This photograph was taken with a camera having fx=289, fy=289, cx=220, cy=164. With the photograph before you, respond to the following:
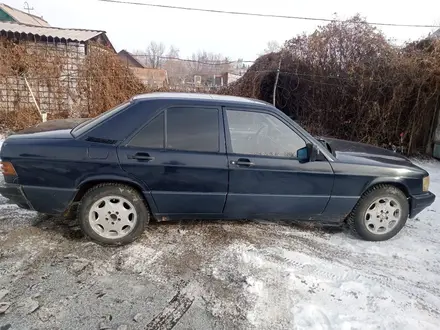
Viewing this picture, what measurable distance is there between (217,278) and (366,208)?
1.97 metres

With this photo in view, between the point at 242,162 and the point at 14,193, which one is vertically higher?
the point at 242,162

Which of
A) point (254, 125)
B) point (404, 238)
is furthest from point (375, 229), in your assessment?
point (254, 125)

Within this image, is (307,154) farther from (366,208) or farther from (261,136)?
(366,208)

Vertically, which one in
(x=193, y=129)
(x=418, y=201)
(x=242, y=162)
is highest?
(x=193, y=129)

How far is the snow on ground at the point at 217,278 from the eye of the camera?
7.32ft

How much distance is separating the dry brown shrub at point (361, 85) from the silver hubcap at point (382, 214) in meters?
4.80

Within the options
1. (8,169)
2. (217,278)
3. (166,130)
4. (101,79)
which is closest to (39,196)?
(8,169)

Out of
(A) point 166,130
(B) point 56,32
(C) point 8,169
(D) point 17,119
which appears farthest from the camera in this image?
(B) point 56,32

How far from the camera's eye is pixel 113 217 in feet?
10.0

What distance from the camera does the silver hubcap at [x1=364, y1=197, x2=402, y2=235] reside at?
3.45 meters

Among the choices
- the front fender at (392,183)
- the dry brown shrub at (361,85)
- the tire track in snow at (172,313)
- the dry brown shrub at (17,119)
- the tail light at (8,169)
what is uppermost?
the dry brown shrub at (361,85)

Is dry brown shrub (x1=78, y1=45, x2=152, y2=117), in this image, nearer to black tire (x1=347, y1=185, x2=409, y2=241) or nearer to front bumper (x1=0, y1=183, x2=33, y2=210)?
front bumper (x1=0, y1=183, x2=33, y2=210)

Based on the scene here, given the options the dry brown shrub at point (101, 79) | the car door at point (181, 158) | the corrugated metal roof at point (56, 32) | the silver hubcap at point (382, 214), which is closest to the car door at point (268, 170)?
the car door at point (181, 158)

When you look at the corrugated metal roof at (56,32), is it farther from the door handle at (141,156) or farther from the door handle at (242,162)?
the door handle at (242,162)
